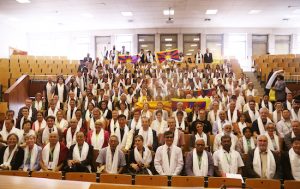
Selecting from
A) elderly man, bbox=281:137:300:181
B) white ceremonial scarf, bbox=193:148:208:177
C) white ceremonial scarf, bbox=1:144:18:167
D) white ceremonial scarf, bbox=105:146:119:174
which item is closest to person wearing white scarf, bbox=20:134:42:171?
white ceremonial scarf, bbox=1:144:18:167

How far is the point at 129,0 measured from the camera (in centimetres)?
→ 1176

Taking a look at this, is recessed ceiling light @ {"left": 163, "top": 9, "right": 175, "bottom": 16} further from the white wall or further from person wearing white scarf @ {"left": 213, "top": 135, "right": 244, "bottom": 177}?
person wearing white scarf @ {"left": 213, "top": 135, "right": 244, "bottom": 177}

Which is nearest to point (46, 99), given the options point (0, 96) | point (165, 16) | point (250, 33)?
point (0, 96)

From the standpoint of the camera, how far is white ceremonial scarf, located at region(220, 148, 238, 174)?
477 centimetres

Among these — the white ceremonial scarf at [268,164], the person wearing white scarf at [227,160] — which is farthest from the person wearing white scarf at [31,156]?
the white ceremonial scarf at [268,164]

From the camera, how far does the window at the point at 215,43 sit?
65.1ft

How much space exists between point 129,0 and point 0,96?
643 centimetres

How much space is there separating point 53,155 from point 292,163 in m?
4.19

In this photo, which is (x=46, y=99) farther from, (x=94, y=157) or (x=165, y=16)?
(x=165, y=16)

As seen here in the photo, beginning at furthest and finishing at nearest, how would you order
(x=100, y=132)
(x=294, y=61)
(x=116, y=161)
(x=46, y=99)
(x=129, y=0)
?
1. (x=294, y=61)
2. (x=129, y=0)
3. (x=46, y=99)
4. (x=100, y=132)
5. (x=116, y=161)

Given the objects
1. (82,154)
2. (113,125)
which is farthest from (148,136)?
(82,154)

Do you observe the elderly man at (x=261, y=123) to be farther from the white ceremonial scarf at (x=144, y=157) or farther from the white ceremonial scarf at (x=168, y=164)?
the white ceremonial scarf at (x=144, y=157)

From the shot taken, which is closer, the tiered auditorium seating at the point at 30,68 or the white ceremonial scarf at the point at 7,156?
the white ceremonial scarf at the point at 7,156

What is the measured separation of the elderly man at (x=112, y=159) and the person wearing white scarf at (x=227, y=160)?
1672 mm
